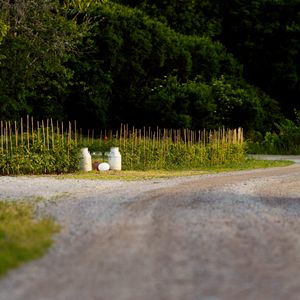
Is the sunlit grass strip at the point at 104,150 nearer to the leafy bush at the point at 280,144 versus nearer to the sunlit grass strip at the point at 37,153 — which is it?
the sunlit grass strip at the point at 37,153

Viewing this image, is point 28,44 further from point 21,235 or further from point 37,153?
point 21,235

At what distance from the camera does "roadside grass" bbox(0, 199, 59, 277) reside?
804cm

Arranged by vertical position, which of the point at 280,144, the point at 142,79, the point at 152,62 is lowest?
the point at 280,144

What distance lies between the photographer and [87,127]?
136 feet

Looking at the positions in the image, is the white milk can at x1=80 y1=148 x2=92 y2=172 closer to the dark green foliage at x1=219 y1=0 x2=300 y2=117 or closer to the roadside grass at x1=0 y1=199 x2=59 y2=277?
the roadside grass at x1=0 y1=199 x2=59 y2=277

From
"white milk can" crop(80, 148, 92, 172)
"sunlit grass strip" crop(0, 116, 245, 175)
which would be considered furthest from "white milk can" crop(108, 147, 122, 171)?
"white milk can" crop(80, 148, 92, 172)

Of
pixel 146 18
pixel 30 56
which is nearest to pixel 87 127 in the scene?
pixel 146 18

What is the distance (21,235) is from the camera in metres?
9.59

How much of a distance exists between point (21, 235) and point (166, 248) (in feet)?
7.08

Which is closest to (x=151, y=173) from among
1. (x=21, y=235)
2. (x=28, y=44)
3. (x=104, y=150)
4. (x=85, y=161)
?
(x=85, y=161)

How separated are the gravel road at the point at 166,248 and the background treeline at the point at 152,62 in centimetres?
1293

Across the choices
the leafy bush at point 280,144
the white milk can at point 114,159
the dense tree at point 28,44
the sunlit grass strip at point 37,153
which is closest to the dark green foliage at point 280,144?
the leafy bush at point 280,144

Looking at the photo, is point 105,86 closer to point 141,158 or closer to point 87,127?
point 87,127

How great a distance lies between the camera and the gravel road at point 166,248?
21.5 ft
